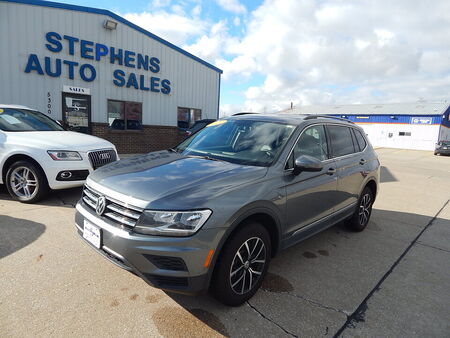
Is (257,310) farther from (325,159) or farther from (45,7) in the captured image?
(45,7)

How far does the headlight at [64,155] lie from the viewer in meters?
4.81

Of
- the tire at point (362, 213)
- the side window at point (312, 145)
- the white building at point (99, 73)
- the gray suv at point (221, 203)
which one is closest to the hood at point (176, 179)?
the gray suv at point (221, 203)

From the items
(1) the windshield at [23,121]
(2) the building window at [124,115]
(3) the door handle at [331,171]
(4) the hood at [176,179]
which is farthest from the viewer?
(2) the building window at [124,115]

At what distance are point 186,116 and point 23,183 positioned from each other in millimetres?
10119

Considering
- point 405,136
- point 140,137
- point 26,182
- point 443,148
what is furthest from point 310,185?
point 405,136

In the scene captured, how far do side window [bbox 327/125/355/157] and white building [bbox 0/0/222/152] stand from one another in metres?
9.63

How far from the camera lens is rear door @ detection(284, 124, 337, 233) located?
2941 mm

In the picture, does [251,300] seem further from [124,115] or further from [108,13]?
[108,13]

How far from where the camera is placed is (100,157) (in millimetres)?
5332

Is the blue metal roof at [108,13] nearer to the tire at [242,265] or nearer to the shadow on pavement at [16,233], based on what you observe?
the shadow on pavement at [16,233]

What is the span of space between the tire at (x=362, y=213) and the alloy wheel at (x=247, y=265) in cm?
238

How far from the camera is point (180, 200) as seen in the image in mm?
2189

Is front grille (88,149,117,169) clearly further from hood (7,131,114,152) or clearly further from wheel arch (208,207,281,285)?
wheel arch (208,207,281,285)

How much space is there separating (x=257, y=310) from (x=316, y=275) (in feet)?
3.18
